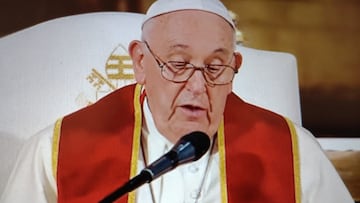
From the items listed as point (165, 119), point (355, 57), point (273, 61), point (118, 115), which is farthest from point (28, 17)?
point (355, 57)

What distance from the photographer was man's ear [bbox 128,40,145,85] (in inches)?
54.4

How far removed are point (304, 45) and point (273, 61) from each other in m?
0.14

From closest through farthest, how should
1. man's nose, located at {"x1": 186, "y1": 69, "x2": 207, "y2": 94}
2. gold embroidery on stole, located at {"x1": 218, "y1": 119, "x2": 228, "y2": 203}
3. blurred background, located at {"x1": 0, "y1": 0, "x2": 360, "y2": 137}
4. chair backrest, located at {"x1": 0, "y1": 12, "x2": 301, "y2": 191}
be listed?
man's nose, located at {"x1": 186, "y1": 69, "x2": 207, "y2": 94}
gold embroidery on stole, located at {"x1": 218, "y1": 119, "x2": 228, "y2": 203}
chair backrest, located at {"x1": 0, "y1": 12, "x2": 301, "y2": 191}
blurred background, located at {"x1": 0, "y1": 0, "x2": 360, "y2": 137}

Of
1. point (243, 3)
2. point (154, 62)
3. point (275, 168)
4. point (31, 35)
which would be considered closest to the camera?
point (154, 62)

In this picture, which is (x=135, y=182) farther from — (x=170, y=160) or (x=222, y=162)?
(x=222, y=162)

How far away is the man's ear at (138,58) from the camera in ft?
4.53


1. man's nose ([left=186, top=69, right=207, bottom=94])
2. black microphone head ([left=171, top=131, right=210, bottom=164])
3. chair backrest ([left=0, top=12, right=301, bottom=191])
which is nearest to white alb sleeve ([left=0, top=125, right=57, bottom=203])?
chair backrest ([left=0, top=12, right=301, bottom=191])

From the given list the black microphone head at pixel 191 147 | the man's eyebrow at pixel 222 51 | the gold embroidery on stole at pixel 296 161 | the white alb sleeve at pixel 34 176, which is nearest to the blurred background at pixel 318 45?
the gold embroidery on stole at pixel 296 161

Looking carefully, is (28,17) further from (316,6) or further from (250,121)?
(316,6)

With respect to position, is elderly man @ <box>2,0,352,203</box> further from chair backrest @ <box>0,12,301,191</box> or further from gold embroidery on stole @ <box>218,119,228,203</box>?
chair backrest @ <box>0,12,301,191</box>

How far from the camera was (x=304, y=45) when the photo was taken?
1.82m

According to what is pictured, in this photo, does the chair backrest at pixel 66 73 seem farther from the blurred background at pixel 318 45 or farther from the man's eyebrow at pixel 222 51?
the man's eyebrow at pixel 222 51

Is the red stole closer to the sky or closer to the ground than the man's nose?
closer to the ground

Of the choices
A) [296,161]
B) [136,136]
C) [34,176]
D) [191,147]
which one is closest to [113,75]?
[136,136]
